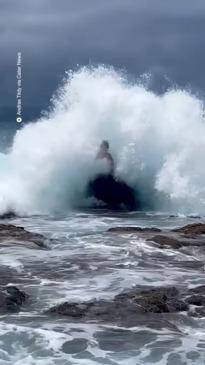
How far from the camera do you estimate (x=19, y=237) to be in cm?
1794

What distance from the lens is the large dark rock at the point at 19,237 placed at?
56.8 ft

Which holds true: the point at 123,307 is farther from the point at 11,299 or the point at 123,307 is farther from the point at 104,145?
the point at 104,145

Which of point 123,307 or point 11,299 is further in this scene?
point 11,299

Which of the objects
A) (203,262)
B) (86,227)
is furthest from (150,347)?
(86,227)

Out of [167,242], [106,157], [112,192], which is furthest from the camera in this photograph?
[112,192]

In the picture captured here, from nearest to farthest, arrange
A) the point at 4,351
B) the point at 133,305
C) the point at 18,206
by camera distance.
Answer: the point at 4,351
the point at 133,305
the point at 18,206

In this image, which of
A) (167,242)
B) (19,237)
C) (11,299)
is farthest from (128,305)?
(19,237)

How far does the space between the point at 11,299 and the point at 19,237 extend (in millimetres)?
7261

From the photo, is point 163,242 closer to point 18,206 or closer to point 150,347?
point 150,347

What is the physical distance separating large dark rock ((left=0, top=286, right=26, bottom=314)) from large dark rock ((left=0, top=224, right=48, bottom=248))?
5755 mm

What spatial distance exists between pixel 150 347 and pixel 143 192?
897 inches

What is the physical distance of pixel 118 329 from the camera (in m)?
9.45

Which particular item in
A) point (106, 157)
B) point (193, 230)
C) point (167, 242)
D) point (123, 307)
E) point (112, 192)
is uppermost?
point (106, 157)

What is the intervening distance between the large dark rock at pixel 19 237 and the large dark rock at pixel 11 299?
5.76 meters
